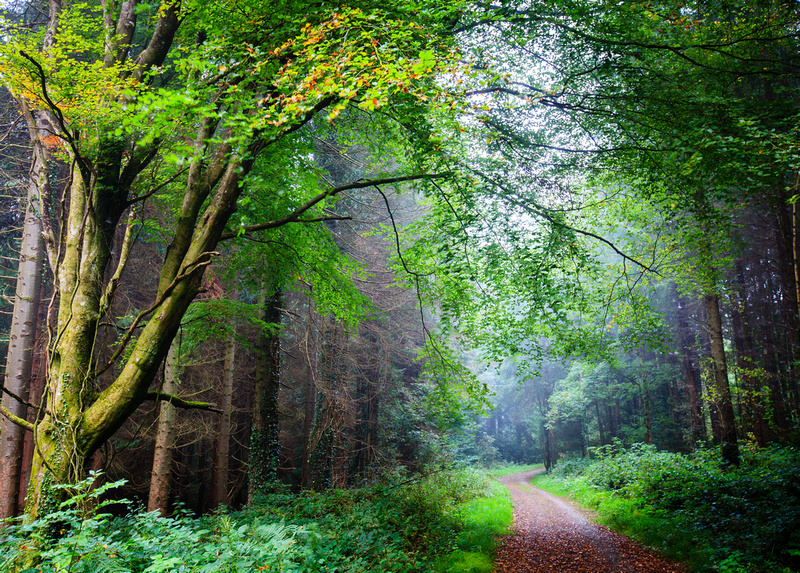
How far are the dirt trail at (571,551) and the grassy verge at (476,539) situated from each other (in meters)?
0.25

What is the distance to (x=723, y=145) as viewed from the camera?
4852mm

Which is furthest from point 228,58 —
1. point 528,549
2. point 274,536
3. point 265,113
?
point 528,549

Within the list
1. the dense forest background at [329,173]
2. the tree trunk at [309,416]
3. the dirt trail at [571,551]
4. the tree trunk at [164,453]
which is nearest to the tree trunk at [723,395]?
the dense forest background at [329,173]

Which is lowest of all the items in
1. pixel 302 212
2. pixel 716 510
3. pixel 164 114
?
pixel 716 510

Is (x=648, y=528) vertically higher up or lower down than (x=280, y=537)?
lower down

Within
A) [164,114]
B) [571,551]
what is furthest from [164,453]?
[571,551]

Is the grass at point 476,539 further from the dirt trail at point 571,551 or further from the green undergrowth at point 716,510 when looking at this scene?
the green undergrowth at point 716,510

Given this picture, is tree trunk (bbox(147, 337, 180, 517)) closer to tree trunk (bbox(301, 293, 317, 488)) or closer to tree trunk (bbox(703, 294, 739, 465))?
tree trunk (bbox(301, 293, 317, 488))

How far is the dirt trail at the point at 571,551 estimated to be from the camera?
21.9ft

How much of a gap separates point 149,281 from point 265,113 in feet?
36.0

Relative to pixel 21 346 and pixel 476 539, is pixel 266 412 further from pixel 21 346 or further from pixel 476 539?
pixel 476 539

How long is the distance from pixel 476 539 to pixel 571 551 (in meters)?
1.89

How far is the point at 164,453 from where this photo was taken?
26.9ft

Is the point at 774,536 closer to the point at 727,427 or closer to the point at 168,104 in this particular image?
the point at 727,427
